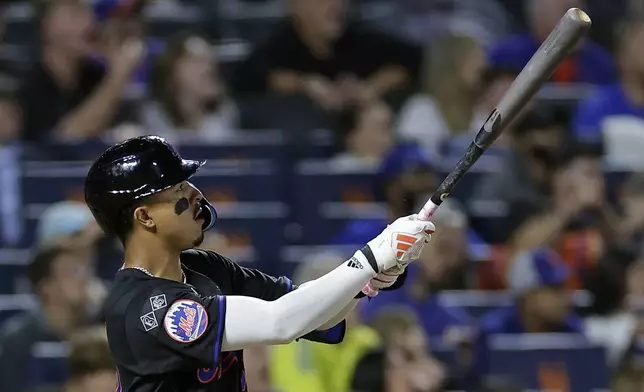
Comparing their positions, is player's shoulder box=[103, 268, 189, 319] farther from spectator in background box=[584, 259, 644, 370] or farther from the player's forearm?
spectator in background box=[584, 259, 644, 370]

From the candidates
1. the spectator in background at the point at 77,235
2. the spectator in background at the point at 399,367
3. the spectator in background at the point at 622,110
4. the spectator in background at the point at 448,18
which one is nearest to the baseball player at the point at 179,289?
the spectator in background at the point at 399,367

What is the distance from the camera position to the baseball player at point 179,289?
9.55ft

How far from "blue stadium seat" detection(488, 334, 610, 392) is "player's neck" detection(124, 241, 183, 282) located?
2.84 m

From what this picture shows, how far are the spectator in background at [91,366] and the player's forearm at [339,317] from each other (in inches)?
77.0

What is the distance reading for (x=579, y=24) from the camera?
3074 millimetres

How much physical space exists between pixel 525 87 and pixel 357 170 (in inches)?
125

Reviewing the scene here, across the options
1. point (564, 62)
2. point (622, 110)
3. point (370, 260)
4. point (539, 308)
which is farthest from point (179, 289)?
point (564, 62)

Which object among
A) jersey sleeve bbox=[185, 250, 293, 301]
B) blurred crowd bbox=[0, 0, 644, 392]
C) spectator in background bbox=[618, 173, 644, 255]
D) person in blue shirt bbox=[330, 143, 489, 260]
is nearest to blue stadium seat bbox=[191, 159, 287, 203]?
blurred crowd bbox=[0, 0, 644, 392]

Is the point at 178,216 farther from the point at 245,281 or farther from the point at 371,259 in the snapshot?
the point at 371,259

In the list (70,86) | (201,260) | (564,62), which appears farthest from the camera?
(564,62)

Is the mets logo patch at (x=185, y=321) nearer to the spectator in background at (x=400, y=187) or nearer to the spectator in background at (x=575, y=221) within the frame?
the spectator in background at (x=400, y=187)

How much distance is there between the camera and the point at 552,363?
5.73 meters

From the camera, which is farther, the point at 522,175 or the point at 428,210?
the point at 522,175

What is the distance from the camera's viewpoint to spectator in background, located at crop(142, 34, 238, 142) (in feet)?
21.4
